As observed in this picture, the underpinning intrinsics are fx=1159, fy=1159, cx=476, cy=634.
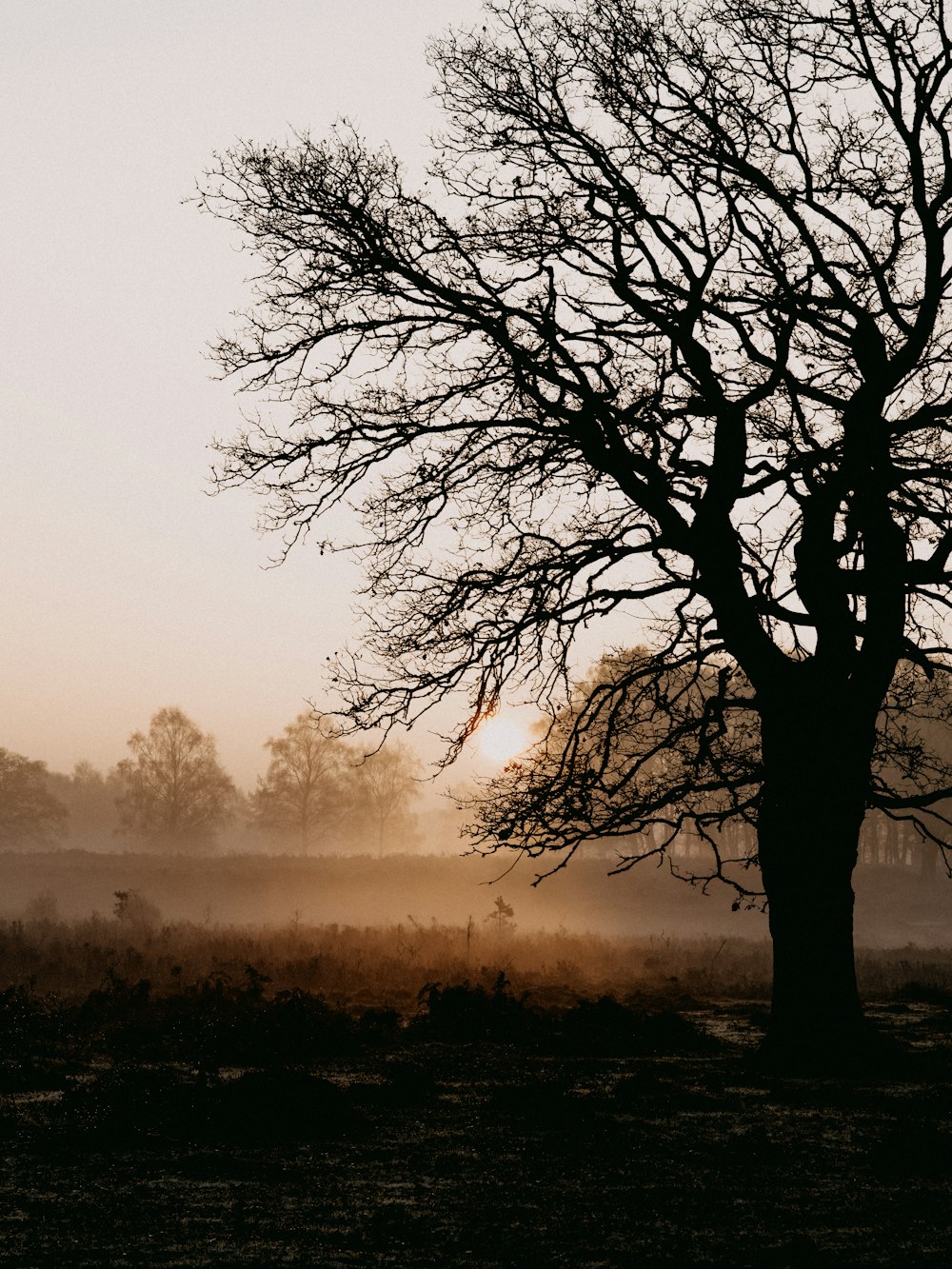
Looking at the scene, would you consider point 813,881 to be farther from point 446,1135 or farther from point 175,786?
point 175,786

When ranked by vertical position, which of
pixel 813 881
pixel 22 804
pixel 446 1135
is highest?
pixel 22 804

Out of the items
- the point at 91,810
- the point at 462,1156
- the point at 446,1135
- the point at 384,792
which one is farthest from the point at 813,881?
the point at 91,810

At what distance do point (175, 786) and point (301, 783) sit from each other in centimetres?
811

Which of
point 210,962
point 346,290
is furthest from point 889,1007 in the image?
point 346,290

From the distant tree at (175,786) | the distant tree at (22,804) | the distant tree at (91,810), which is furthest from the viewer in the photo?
the distant tree at (91,810)

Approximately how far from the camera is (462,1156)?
7.12 metres

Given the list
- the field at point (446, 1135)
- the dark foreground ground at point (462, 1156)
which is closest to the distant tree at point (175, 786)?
the field at point (446, 1135)

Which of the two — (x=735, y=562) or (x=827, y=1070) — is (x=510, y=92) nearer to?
(x=735, y=562)

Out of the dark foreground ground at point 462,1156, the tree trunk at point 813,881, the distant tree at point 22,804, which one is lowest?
the dark foreground ground at point 462,1156

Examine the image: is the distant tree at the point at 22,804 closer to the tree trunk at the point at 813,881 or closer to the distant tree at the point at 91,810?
the distant tree at the point at 91,810

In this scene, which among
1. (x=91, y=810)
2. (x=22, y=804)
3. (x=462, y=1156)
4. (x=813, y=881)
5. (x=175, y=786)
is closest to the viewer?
(x=462, y=1156)

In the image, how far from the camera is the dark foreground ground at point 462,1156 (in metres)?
5.36

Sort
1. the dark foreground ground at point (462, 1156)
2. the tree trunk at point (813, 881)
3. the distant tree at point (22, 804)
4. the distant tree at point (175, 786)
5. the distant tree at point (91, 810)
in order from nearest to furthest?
the dark foreground ground at point (462, 1156) < the tree trunk at point (813, 881) < the distant tree at point (175, 786) < the distant tree at point (22, 804) < the distant tree at point (91, 810)

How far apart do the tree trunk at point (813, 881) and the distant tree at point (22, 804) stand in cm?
7583
